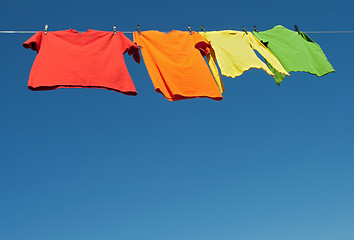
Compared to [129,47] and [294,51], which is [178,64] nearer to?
[129,47]

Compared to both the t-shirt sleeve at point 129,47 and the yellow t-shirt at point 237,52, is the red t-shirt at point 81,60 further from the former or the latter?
the yellow t-shirt at point 237,52

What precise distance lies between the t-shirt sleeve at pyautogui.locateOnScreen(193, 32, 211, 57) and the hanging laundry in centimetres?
99

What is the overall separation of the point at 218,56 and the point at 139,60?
3.80 ft

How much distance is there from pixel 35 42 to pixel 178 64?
6.23 ft

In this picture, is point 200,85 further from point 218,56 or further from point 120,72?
point 120,72

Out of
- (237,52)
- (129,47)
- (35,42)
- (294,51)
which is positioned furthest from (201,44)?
(35,42)

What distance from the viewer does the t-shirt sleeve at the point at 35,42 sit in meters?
4.89

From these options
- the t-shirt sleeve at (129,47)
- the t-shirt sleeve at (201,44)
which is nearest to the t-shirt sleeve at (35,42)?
the t-shirt sleeve at (129,47)

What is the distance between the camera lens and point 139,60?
5.52m

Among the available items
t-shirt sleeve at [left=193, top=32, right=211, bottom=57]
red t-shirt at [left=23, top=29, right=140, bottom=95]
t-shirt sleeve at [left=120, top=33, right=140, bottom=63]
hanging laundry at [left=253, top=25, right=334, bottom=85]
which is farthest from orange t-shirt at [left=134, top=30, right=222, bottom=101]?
hanging laundry at [left=253, top=25, right=334, bottom=85]

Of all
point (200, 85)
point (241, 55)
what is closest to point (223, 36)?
point (241, 55)

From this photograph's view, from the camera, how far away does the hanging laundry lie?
19.9ft

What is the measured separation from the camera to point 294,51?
624 centimetres

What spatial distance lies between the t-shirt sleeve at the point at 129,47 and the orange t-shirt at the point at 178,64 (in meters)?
0.11
